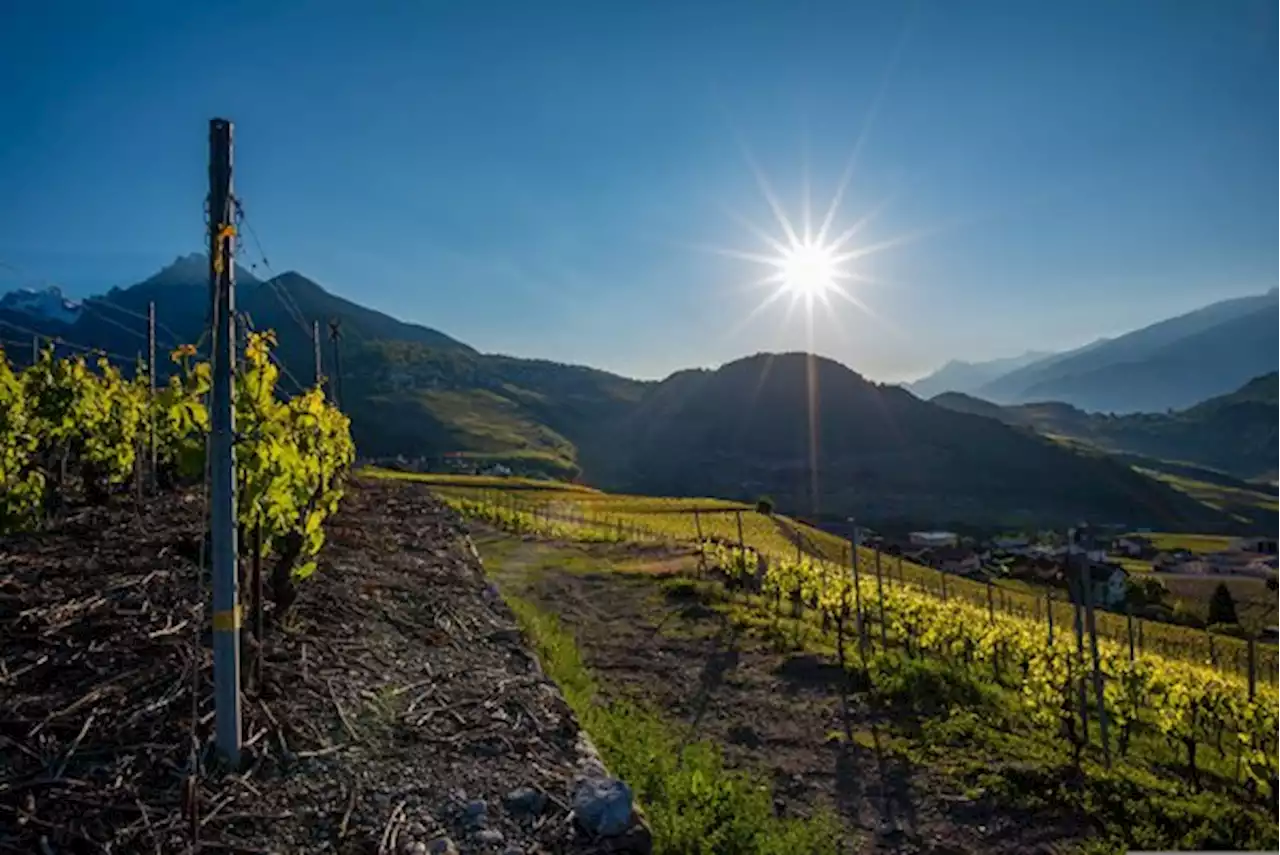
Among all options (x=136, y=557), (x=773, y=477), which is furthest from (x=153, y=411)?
(x=773, y=477)

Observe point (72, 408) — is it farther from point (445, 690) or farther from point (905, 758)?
point (905, 758)

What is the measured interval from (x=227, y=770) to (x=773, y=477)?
179 meters

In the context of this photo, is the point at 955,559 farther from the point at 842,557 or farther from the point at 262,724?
the point at 262,724

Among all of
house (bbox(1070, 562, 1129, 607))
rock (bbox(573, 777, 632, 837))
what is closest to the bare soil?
rock (bbox(573, 777, 632, 837))

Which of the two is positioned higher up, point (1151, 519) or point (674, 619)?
point (674, 619)

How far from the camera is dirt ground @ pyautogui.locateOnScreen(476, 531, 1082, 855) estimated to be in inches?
369

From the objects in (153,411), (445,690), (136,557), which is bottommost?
(445,690)

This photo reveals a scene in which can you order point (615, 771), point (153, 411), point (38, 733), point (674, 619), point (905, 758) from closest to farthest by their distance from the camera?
1. point (38, 733)
2. point (615, 771)
3. point (905, 758)
4. point (153, 411)
5. point (674, 619)

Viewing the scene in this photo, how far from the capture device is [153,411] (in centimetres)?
1471

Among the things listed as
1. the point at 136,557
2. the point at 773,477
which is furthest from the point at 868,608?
the point at 773,477

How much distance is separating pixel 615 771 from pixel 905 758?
443cm

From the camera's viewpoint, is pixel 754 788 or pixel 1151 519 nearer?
pixel 754 788

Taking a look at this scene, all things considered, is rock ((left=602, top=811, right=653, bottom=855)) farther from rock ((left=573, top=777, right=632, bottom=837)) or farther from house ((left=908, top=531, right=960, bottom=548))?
house ((left=908, top=531, right=960, bottom=548))

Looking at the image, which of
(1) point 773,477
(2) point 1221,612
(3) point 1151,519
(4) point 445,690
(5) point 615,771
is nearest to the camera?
(4) point 445,690
